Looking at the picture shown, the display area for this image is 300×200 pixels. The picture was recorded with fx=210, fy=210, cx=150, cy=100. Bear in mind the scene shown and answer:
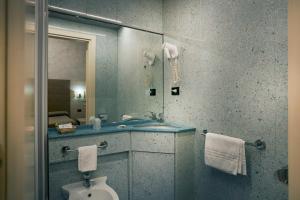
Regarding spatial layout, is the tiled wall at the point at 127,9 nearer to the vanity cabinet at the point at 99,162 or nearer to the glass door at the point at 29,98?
the vanity cabinet at the point at 99,162

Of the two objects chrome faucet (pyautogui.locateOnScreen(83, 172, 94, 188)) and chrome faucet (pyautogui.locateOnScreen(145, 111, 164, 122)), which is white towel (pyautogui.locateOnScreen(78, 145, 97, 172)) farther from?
chrome faucet (pyautogui.locateOnScreen(145, 111, 164, 122))

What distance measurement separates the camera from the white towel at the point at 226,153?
1643mm

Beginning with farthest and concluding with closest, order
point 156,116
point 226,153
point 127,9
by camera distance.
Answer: point 156,116, point 127,9, point 226,153

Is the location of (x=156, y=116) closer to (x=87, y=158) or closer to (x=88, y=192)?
(x=87, y=158)

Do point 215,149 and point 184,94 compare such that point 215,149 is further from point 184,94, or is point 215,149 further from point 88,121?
point 88,121

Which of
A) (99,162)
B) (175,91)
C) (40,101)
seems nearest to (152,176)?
(99,162)

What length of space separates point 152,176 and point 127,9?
1.81 meters

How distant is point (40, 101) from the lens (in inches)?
20.0

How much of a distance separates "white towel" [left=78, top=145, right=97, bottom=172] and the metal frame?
128cm

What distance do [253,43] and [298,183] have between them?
145 centimetres

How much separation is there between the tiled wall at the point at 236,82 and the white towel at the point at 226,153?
0.10 meters

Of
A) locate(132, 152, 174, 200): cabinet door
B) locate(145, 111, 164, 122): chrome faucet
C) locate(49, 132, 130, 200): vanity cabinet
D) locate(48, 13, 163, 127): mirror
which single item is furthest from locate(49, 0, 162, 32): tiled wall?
locate(132, 152, 174, 200): cabinet door

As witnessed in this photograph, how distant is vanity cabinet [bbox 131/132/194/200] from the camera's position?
2016mm

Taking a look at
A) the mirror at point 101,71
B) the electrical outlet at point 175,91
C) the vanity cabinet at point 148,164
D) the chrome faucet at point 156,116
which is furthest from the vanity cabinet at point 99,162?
the electrical outlet at point 175,91
